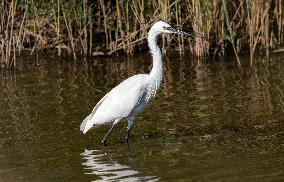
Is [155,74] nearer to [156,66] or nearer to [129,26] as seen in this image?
[156,66]

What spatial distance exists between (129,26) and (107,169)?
6232 millimetres

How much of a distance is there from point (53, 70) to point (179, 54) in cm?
208

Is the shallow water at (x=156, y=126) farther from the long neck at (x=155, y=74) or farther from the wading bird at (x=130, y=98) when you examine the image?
the long neck at (x=155, y=74)

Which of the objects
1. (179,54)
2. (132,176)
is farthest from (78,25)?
(132,176)

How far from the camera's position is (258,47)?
41.8 feet

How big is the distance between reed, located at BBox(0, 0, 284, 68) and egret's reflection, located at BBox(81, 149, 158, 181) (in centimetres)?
462

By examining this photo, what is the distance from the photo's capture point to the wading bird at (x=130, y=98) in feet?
26.5

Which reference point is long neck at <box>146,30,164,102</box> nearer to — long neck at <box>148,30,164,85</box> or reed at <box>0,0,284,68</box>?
long neck at <box>148,30,164,85</box>

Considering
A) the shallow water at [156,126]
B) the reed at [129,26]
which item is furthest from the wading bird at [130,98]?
the reed at [129,26]

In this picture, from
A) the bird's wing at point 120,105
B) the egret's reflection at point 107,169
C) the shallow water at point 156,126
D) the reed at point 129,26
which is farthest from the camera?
the reed at point 129,26

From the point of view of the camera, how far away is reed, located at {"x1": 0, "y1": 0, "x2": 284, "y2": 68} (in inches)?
473

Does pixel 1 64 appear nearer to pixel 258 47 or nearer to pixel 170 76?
pixel 170 76

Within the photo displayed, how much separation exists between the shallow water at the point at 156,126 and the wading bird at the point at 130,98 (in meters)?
0.26

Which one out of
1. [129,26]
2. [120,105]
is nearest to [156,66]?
[120,105]
